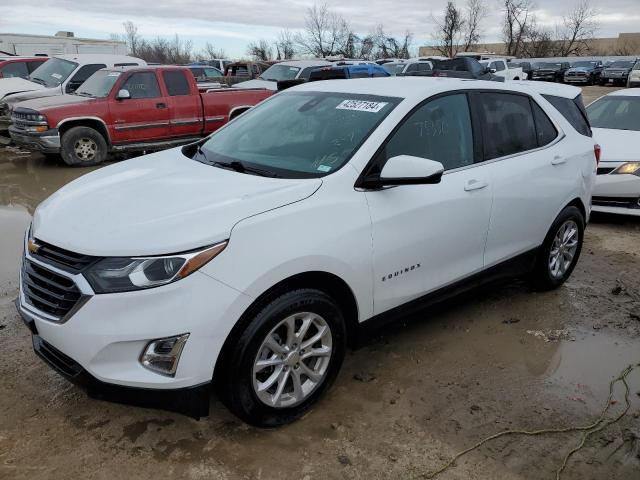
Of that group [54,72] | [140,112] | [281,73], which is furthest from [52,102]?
[281,73]

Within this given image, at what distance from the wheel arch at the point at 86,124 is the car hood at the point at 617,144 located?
26.3ft

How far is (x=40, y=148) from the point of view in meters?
9.45

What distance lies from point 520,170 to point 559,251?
43.7 inches

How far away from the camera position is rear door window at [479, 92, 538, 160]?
378 cm

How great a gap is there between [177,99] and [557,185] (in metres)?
8.11

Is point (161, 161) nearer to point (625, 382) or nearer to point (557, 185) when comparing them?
point (557, 185)

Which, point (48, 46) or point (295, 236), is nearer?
point (295, 236)

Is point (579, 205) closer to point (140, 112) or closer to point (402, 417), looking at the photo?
point (402, 417)

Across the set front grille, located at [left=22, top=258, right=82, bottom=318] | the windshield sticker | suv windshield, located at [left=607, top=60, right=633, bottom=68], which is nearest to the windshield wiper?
the windshield sticker

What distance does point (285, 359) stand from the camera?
2744 millimetres

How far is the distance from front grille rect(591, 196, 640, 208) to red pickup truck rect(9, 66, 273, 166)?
723 cm

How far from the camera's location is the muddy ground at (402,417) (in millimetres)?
2602

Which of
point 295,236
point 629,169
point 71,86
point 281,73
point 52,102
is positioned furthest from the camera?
point 281,73

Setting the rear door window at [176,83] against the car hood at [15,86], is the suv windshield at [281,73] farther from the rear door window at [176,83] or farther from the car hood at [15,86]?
the car hood at [15,86]
